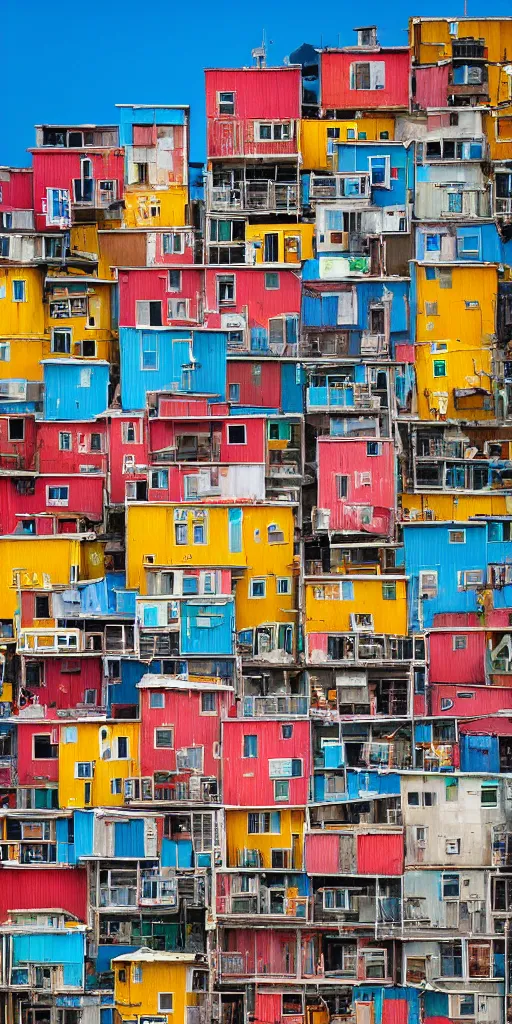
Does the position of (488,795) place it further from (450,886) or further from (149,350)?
(149,350)

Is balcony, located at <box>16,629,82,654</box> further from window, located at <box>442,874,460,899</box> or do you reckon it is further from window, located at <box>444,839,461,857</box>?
window, located at <box>442,874,460,899</box>

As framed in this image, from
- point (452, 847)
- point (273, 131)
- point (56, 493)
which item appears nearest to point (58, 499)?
point (56, 493)

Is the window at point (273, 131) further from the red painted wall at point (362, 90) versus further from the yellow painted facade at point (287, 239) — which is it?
the yellow painted facade at point (287, 239)

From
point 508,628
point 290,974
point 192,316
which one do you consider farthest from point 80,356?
point 290,974

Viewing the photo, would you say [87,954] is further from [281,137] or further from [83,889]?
[281,137]

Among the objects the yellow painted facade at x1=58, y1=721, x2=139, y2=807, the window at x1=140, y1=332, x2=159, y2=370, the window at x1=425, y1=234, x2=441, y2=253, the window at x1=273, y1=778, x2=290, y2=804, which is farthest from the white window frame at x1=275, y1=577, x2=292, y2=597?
the window at x1=425, y1=234, x2=441, y2=253

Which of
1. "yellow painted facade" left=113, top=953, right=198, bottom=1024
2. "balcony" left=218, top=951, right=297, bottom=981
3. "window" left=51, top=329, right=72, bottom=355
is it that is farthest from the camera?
"window" left=51, top=329, right=72, bottom=355

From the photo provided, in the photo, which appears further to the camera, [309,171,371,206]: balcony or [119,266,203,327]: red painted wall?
[309,171,371,206]: balcony

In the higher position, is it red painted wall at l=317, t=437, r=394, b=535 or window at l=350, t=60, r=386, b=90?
window at l=350, t=60, r=386, b=90
